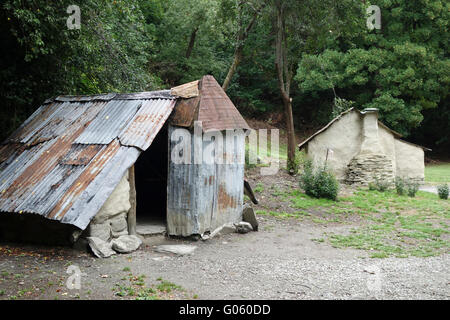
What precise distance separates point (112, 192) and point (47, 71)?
534 cm

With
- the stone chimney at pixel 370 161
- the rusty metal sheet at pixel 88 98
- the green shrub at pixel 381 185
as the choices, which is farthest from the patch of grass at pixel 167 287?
the stone chimney at pixel 370 161

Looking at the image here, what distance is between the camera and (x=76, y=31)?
1141cm

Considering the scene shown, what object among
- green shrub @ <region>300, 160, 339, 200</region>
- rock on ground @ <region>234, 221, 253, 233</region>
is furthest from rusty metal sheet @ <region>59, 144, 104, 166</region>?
green shrub @ <region>300, 160, 339, 200</region>

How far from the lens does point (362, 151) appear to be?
1780cm

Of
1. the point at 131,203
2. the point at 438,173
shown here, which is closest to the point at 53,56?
the point at 131,203

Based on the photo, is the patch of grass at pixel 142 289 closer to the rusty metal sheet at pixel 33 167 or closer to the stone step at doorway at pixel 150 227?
the stone step at doorway at pixel 150 227

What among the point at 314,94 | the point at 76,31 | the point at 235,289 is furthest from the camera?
the point at 314,94

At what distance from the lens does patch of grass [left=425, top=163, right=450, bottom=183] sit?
74.0 ft

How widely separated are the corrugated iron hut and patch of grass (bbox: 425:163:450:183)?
15.9 metres

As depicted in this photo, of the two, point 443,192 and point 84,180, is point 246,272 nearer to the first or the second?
point 84,180

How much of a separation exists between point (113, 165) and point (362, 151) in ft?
40.4

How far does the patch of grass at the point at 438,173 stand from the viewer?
74.0ft
